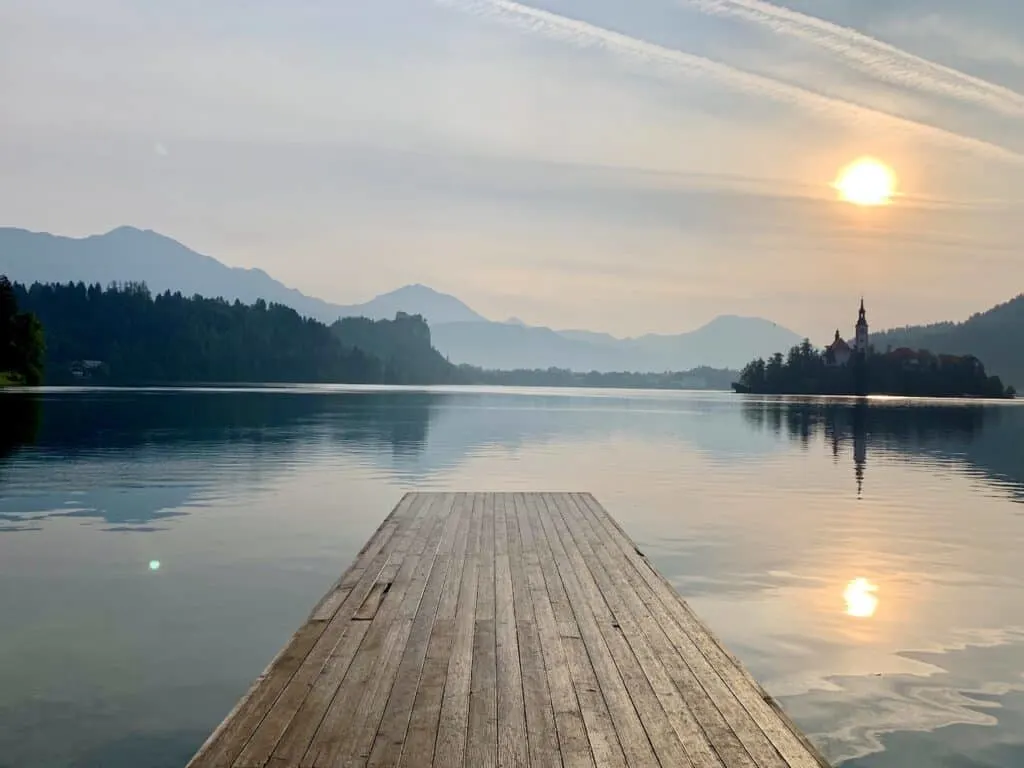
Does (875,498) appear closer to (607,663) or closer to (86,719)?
(607,663)

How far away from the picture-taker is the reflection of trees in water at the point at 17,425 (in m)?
35.8

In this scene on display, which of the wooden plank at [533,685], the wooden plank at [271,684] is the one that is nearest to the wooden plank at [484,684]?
the wooden plank at [533,685]

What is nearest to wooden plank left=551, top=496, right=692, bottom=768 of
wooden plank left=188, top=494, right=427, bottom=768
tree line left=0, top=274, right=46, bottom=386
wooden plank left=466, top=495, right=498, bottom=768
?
wooden plank left=466, top=495, right=498, bottom=768

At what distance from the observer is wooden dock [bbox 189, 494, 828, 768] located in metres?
5.84

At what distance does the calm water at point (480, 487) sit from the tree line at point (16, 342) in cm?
6891

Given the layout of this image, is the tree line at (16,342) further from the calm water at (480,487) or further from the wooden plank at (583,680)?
the wooden plank at (583,680)

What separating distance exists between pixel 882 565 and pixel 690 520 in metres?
5.34

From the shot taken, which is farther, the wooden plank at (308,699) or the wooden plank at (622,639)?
the wooden plank at (622,639)

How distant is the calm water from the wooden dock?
1.39 meters

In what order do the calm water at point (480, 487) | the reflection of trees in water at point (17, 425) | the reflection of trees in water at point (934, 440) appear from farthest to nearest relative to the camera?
1. the reflection of trees in water at point (934, 440)
2. the reflection of trees in water at point (17, 425)
3. the calm water at point (480, 487)

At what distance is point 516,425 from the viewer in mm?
61688

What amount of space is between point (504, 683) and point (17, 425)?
46796mm

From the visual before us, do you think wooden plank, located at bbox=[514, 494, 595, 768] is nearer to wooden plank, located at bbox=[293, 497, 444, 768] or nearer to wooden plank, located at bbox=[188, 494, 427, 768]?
wooden plank, located at bbox=[293, 497, 444, 768]

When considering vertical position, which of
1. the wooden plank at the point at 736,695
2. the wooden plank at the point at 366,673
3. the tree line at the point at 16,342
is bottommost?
the wooden plank at the point at 736,695
